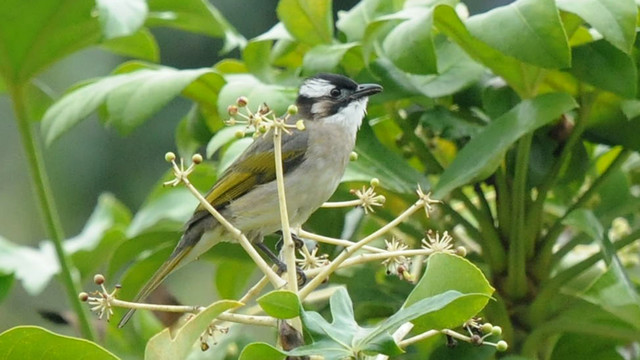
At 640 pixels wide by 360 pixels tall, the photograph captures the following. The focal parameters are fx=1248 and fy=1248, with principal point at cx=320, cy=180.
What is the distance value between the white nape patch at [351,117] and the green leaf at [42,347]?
0.79 meters

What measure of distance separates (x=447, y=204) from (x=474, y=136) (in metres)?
0.13

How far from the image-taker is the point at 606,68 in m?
1.74

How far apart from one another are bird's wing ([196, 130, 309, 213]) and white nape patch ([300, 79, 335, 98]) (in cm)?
9

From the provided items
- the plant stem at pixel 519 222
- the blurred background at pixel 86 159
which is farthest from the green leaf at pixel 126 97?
the blurred background at pixel 86 159

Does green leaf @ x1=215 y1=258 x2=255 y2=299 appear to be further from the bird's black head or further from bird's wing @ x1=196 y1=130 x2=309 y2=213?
the bird's black head

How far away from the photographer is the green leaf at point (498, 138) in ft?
5.46

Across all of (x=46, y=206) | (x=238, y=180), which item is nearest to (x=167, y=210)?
(x=238, y=180)

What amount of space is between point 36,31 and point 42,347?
36.2 inches

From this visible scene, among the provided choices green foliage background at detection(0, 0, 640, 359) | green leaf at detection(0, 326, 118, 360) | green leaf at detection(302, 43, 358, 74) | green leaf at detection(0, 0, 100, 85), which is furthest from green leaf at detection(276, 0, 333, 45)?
green leaf at detection(0, 326, 118, 360)

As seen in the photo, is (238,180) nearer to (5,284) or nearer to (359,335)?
(5,284)

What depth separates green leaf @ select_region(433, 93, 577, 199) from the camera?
5.46 feet

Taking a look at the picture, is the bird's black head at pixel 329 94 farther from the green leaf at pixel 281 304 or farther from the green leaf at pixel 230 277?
the green leaf at pixel 281 304

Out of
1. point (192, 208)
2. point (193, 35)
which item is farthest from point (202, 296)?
point (192, 208)

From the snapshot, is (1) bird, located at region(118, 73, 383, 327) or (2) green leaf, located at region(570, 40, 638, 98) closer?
(2) green leaf, located at region(570, 40, 638, 98)
